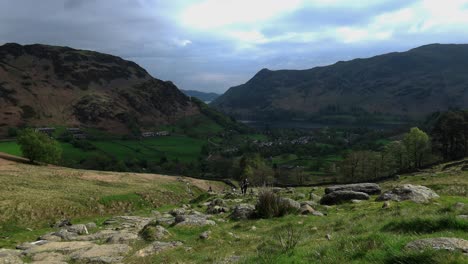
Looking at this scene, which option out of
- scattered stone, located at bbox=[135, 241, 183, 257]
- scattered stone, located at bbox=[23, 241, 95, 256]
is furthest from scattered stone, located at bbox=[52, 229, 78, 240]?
scattered stone, located at bbox=[135, 241, 183, 257]

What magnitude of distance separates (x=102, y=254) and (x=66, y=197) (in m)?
32.4

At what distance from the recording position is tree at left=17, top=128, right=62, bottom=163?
83000 mm

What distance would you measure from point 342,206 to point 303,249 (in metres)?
21.3

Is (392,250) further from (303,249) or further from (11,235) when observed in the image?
(11,235)

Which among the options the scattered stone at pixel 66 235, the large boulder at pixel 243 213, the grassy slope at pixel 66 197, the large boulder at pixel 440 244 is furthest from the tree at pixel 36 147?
the large boulder at pixel 440 244

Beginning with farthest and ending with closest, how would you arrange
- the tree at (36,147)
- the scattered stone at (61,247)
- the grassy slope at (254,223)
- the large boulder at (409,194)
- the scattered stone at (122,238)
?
the tree at (36,147) < the large boulder at (409,194) < the scattered stone at (122,238) < the scattered stone at (61,247) < the grassy slope at (254,223)

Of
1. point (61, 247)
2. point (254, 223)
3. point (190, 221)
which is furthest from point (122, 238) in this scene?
point (254, 223)

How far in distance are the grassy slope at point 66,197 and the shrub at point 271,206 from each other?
1877 centimetres

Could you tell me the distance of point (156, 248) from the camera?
790 inches

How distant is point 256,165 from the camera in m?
131

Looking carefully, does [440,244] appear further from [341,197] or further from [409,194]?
[341,197]

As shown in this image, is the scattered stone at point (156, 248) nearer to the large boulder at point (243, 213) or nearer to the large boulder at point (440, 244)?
the large boulder at point (243, 213)

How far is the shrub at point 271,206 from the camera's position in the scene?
1102 inches

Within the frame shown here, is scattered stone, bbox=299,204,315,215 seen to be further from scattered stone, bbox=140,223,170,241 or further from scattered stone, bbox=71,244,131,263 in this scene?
scattered stone, bbox=71,244,131,263
